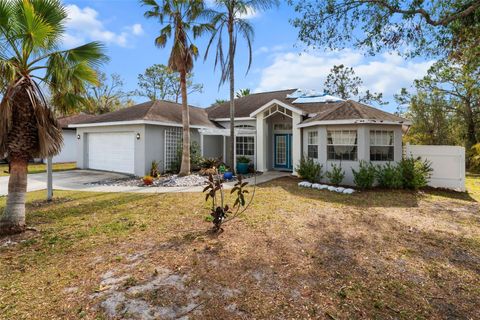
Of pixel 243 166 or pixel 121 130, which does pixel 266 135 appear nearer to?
pixel 243 166

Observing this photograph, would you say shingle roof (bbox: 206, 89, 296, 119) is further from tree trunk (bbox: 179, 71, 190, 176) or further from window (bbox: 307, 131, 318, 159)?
window (bbox: 307, 131, 318, 159)

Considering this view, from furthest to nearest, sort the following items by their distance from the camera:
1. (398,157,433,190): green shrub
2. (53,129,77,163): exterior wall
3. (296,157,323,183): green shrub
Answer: (53,129,77,163): exterior wall
(296,157,323,183): green shrub
(398,157,433,190): green shrub

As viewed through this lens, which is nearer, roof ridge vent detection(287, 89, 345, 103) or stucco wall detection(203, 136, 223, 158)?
roof ridge vent detection(287, 89, 345, 103)

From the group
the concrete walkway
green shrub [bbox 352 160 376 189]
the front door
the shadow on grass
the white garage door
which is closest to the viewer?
the shadow on grass

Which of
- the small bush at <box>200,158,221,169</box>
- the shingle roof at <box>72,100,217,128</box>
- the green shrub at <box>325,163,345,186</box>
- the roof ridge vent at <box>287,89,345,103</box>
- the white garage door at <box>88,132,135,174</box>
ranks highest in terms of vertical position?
the roof ridge vent at <box>287,89,345,103</box>

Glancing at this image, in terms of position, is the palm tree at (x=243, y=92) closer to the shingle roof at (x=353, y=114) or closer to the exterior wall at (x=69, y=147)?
the exterior wall at (x=69, y=147)

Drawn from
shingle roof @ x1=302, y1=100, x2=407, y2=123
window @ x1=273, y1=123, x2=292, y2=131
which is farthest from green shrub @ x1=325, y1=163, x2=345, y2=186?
window @ x1=273, y1=123, x2=292, y2=131

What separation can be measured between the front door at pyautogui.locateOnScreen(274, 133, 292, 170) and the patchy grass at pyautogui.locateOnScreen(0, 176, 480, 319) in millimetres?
9434

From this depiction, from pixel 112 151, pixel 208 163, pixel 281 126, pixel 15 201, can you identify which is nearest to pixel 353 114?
pixel 281 126

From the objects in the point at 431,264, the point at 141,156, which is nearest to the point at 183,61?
the point at 141,156

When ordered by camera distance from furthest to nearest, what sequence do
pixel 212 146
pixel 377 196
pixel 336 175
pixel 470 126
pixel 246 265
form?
1. pixel 470 126
2. pixel 212 146
3. pixel 336 175
4. pixel 377 196
5. pixel 246 265

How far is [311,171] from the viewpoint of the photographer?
13352 millimetres

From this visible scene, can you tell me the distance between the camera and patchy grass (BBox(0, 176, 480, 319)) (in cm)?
361

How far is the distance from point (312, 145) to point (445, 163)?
5829mm
